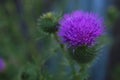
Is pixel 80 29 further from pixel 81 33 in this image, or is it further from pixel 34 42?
pixel 34 42

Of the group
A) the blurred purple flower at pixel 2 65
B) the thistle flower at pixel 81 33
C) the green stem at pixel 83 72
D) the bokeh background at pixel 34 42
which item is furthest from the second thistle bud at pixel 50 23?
the blurred purple flower at pixel 2 65

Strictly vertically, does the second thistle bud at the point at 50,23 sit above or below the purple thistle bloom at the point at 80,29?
above

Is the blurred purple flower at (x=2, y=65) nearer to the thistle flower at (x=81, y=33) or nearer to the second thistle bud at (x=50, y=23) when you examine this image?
the second thistle bud at (x=50, y=23)

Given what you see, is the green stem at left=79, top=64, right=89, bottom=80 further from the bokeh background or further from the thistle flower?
the bokeh background

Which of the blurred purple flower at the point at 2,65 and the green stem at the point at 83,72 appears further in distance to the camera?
the blurred purple flower at the point at 2,65

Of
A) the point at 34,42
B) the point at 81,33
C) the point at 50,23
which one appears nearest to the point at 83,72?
the point at 81,33

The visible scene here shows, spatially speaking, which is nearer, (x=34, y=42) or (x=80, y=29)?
(x=80, y=29)

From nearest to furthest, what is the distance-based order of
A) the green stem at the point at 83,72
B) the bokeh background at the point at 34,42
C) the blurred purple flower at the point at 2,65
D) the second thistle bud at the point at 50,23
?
1. the green stem at the point at 83,72
2. the second thistle bud at the point at 50,23
3. the bokeh background at the point at 34,42
4. the blurred purple flower at the point at 2,65

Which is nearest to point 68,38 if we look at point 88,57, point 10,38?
point 88,57

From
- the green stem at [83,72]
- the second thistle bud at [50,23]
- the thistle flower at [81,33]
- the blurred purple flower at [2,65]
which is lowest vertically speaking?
the green stem at [83,72]
